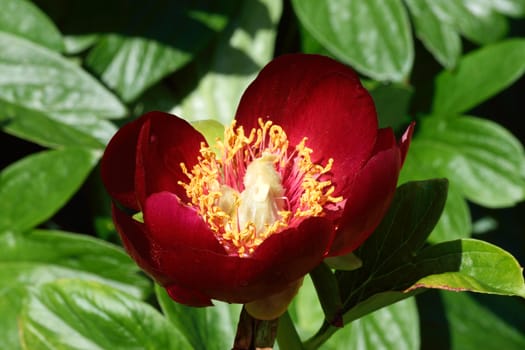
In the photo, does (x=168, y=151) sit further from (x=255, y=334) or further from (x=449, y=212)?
(x=449, y=212)

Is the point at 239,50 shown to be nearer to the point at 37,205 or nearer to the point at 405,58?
the point at 405,58

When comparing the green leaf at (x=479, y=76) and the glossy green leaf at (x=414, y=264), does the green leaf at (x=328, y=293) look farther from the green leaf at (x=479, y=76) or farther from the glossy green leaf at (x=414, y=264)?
the green leaf at (x=479, y=76)

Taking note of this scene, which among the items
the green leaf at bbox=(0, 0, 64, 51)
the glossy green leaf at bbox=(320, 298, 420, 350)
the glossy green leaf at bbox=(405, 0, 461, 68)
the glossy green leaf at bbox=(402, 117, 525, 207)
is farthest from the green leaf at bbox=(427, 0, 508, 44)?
the green leaf at bbox=(0, 0, 64, 51)

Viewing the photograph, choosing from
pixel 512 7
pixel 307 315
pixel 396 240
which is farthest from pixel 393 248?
pixel 512 7

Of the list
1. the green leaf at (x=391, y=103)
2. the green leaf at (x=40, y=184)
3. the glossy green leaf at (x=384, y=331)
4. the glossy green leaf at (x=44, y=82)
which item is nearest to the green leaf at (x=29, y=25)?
the glossy green leaf at (x=44, y=82)

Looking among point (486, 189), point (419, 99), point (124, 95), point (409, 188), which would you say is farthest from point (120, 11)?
point (409, 188)
